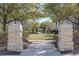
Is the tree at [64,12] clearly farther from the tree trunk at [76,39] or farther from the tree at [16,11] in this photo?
the tree at [16,11]

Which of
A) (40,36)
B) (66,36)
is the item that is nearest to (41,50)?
(40,36)

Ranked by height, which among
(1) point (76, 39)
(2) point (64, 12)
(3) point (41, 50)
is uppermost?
(2) point (64, 12)

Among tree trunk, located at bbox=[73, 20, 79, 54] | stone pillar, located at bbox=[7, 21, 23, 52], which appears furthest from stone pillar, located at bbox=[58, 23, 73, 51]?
stone pillar, located at bbox=[7, 21, 23, 52]

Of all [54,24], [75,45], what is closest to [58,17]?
[54,24]

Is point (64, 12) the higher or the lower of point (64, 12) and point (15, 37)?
the higher

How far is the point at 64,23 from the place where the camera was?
56.4 inches

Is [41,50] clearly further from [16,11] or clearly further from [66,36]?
[16,11]

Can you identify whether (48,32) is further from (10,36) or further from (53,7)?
(10,36)

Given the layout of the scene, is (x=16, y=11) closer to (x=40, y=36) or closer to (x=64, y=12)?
(x=40, y=36)

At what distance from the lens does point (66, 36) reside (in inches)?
56.2

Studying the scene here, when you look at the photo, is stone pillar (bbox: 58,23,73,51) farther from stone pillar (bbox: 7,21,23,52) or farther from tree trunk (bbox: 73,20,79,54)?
stone pillar (bbox: 7,21,23,52)

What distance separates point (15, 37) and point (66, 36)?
0.48 metres

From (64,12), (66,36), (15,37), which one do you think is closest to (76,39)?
(66,36)

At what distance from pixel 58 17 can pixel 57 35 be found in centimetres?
17
